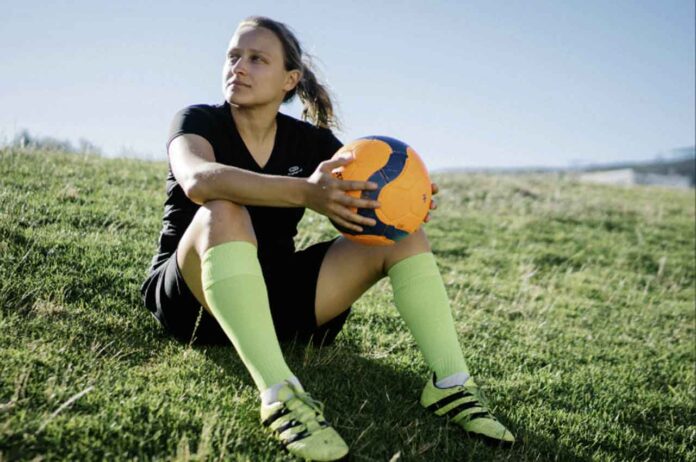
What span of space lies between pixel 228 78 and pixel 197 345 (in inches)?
64.3

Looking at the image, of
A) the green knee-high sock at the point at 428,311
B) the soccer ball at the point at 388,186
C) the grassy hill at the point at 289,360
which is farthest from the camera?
the green knee-high sock at the point at 428,311

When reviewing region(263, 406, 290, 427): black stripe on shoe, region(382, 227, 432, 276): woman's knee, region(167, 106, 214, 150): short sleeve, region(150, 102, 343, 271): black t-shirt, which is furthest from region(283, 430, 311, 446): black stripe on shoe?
region(167, 106, 214, 150): short sleeve

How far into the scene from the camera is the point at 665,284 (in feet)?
30.5

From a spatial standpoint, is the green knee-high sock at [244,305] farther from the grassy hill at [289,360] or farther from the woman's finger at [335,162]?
the woman's finger at [335,162]

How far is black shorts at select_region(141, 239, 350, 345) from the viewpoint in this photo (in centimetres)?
327

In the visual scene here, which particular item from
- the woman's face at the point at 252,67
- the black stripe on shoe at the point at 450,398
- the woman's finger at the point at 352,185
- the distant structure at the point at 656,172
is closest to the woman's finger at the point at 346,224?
the woman's finger at the point at 352,185

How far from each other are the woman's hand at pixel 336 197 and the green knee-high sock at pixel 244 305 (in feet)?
1.30

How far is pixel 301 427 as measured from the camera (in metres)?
2.55

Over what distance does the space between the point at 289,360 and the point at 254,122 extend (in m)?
A: 1.50

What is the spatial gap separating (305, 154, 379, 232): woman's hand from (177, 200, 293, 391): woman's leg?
38 centimetres

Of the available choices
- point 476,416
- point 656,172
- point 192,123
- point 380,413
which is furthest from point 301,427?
point 656,172

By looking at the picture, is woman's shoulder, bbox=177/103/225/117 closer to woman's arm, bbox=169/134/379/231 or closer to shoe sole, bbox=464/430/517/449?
woman's arm, bbox=169/134/379/231

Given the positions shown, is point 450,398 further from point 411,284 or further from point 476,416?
point 411,284

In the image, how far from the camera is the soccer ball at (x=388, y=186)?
2830mm
